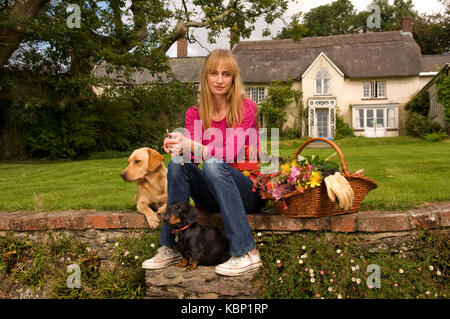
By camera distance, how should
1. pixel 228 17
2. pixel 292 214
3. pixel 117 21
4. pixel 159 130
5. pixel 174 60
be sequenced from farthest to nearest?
pixel 174 60 → pixel 159 130 → pixel 228 17 → pixel 117 21 → pixel 292 214

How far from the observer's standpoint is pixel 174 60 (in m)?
27.6

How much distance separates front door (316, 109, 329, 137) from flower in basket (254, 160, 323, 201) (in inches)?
842

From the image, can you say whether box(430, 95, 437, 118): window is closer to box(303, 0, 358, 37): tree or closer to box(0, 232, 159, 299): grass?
box(0, 232, 159, 299): grass

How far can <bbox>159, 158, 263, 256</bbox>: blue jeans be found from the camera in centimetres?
262

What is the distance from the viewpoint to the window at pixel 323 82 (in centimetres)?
2355

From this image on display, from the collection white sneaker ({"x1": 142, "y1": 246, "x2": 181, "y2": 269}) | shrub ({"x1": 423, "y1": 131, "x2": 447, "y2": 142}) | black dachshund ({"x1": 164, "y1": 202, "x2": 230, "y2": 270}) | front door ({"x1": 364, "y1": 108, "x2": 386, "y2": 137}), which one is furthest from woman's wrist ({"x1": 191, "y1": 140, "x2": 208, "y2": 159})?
front door ({"x1": 364, "y1": 108, "x2": 386, "y2": 137})

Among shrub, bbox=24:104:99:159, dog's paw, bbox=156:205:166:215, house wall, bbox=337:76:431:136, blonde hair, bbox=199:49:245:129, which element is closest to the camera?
blonde hair, bbox=199:49:245:129

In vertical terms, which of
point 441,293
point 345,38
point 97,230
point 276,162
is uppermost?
point 345,38

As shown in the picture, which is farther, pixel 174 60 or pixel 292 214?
pixel 174 60

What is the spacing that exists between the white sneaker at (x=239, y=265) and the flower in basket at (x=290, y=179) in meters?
0.51

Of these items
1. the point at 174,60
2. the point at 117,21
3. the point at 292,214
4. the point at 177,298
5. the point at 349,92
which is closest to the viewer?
the point at 177,298

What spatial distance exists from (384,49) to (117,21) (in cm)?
1916
